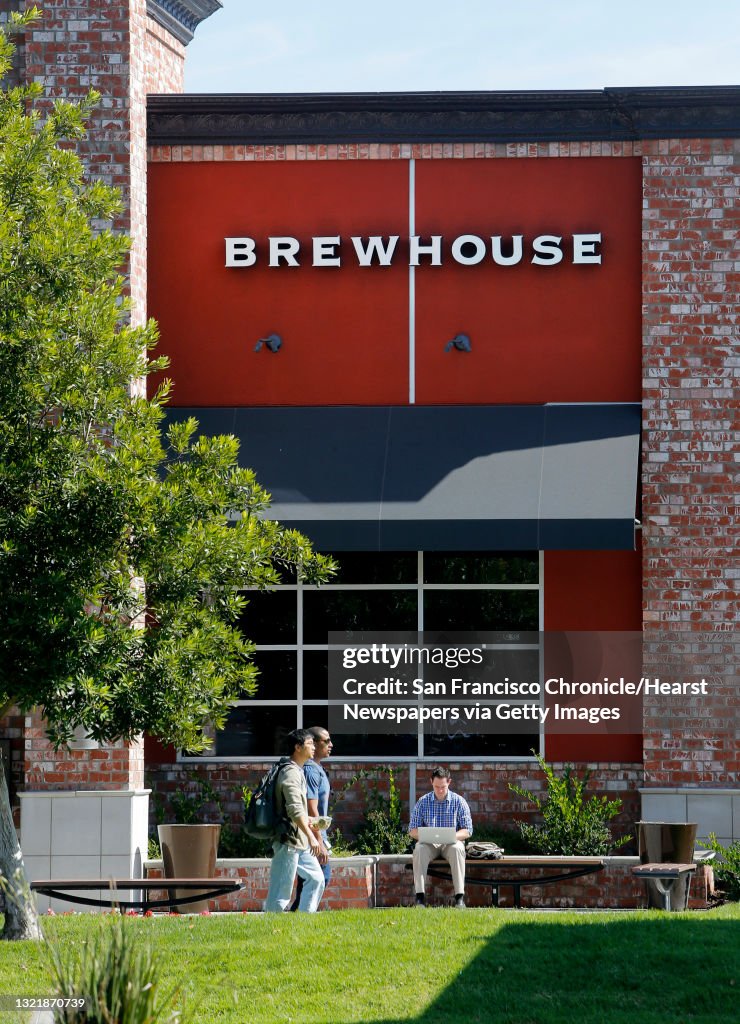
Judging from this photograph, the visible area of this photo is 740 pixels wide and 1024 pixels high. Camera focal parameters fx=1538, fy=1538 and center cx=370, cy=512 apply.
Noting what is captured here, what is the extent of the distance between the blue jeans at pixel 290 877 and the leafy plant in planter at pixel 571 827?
12.3 ft

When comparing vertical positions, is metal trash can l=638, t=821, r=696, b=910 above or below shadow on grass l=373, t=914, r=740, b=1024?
above

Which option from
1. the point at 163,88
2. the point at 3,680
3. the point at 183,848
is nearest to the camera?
the point at 3,680

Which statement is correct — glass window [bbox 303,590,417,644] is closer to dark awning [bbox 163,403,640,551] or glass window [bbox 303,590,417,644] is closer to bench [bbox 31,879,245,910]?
dark awning [bbox 163,403,640,551]

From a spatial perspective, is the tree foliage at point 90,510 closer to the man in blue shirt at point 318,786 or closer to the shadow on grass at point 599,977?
the man in blue shirt at point 318,786

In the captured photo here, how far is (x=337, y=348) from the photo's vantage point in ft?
56.2

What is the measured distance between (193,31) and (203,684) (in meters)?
10.3

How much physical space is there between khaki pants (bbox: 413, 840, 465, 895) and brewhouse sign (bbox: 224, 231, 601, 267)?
6.36m

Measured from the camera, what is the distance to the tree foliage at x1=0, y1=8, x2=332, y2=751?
37.2 ft

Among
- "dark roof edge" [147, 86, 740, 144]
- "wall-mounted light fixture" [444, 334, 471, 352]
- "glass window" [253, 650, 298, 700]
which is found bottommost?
"glass window" [253, 650, 298, 700]

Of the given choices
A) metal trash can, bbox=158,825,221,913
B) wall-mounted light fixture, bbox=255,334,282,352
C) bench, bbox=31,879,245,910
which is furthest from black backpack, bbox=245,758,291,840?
wall-mounted light fixture, bbox=255,334,282,352

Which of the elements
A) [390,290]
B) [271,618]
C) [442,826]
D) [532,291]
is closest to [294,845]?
[442,826]

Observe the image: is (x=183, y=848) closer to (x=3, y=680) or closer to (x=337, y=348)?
(x=3, y=680)

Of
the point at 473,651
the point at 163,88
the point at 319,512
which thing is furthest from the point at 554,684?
the point at 163,88

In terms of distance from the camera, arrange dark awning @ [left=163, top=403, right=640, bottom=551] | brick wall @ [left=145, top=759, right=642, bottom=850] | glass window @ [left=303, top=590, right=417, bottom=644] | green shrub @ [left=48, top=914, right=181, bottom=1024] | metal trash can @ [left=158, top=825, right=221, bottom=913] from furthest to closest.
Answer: glass window @ [left=303, top=590, right=417, bottom=644] → brick wall @ [left=145, top=759, right=642, bottom=850] → dark awning @ [left=163, top=403, right=640, bottom=551] → metal trash can @ [left=158, top=825, right=221, bottom=913] → green shrub @ [left=48, top=914, right=181, bottom=1024]
